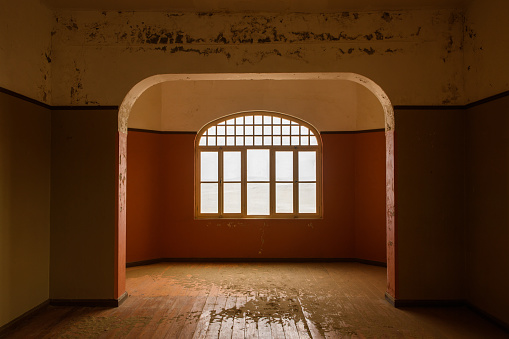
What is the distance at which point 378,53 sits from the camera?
4.17 meters

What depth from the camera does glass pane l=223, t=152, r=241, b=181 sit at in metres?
6.57

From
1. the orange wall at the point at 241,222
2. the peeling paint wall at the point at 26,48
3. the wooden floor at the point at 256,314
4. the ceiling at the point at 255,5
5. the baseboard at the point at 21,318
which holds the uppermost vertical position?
the ceiling at the point at 255,5

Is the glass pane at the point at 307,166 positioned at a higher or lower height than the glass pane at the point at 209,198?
higher

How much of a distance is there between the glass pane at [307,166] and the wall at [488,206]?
2.80 meters

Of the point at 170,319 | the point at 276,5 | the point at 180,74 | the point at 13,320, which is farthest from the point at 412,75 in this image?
the point at 13,320

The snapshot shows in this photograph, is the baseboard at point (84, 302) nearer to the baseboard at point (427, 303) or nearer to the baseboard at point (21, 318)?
the baseboard at point (21, 318)

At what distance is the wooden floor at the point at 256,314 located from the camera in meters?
3.39

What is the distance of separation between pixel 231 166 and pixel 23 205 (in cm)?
349

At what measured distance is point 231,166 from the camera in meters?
6.58

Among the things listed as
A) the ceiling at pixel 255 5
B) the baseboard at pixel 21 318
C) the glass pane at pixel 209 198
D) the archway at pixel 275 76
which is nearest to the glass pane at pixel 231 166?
the glass pane at pixel 209 198

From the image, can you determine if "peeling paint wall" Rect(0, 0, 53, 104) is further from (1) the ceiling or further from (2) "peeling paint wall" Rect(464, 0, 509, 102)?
(2) "peeling paint wall" Rect(464, 0, 509, 102)

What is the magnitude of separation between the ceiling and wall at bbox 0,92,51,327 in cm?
130

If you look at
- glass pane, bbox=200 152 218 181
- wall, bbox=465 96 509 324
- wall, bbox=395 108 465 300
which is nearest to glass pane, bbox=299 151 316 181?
glass pane, bbox=200 152 218 181

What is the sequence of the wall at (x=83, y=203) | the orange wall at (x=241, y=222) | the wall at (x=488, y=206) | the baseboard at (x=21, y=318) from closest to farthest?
1. the baseboard at (x=21, y=318)
2. the wall at (x=488, y=206)
3. the wall at (x=83, y=203)
4. the orange wall at (x=241, y=222)
